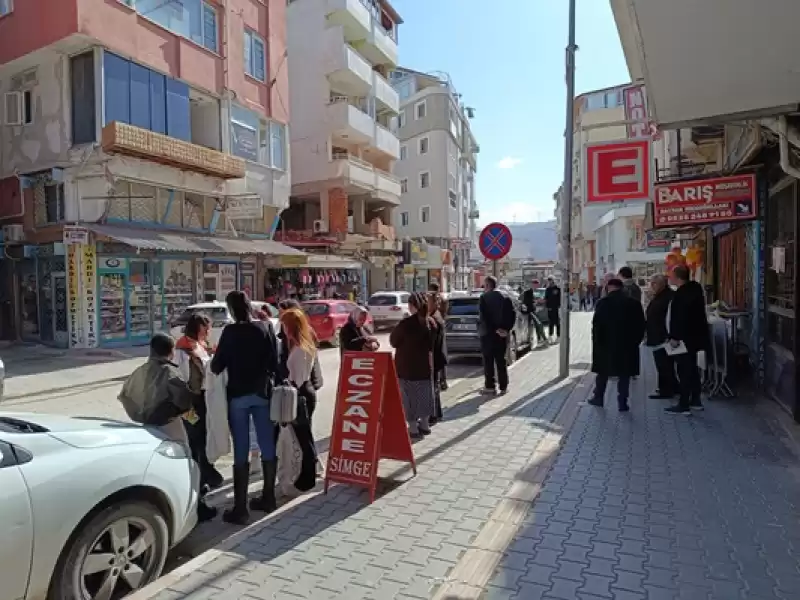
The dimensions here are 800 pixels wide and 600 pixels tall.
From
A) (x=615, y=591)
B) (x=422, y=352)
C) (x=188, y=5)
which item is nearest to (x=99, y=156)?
(x=188, y=5)

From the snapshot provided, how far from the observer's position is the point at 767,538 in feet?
12.9

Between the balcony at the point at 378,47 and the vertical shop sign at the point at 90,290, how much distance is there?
2248 centimetres

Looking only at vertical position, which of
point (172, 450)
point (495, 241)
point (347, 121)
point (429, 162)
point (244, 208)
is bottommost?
point (172, 450)

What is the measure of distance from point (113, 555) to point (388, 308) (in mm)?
18417

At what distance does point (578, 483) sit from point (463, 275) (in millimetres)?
53082

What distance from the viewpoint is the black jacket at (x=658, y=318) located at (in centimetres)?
829

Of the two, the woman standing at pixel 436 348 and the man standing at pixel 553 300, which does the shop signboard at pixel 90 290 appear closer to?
the woman standing at pixel 436 348

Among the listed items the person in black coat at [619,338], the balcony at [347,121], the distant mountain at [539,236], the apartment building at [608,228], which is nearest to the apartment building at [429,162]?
the apartment building at [608,228]

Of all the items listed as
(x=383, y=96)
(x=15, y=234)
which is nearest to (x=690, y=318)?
(x=15, y=234)

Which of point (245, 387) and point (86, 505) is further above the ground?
point (245, 387)

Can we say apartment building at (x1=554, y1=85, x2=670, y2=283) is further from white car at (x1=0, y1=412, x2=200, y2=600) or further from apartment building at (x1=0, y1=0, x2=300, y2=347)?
white car at (x1=0, y1=412, x2=200, y2=600)

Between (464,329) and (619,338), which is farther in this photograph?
(464,329)

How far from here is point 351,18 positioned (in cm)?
2994

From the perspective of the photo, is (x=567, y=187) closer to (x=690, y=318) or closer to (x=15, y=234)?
(x=690, y=318)
